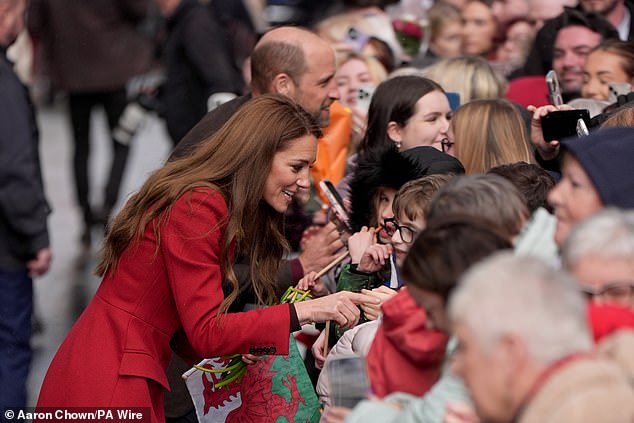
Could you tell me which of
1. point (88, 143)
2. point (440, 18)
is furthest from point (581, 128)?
point (88, 143)

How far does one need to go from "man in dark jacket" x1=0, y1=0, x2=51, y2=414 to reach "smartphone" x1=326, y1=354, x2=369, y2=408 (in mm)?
3073

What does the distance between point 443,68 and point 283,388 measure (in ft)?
10.2

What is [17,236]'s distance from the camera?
18.8 ft

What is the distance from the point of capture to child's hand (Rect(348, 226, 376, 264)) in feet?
14.4

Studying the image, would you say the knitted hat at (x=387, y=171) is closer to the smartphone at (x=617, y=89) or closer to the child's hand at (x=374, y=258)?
the child's hand at (x=374, y=258)

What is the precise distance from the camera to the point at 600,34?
7258mm

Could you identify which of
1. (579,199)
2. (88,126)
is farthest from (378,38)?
(579,199)

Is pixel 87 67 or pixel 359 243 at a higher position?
pixel 359 243

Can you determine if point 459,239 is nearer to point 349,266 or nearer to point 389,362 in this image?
point 389,362

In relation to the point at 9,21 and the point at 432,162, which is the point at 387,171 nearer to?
the point at 432,162

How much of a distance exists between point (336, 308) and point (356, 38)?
15.4 feet

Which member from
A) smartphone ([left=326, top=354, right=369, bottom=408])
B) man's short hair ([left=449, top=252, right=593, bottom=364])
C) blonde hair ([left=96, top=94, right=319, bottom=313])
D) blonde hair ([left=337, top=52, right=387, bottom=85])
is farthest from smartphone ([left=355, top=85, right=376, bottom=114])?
man's short hair ([left=449, top=252, right=593, bottom=364])

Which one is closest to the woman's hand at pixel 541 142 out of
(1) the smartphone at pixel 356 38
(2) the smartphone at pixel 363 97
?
(2) the smartphone at pixel 363 97

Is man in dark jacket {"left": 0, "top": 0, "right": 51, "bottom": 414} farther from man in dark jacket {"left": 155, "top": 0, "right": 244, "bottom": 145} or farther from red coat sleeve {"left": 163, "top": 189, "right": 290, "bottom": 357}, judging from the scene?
man in dark jacket {"left": 155, "top": 0, "right": 244, "bottom": 145}
